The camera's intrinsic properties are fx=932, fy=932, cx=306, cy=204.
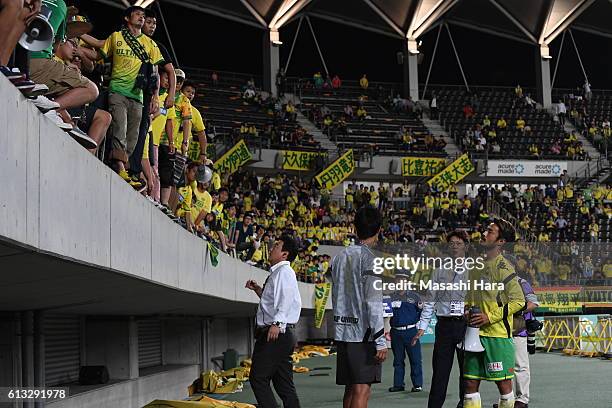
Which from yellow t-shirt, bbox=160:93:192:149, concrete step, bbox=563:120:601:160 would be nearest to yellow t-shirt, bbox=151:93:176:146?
yellow t-shirt, bbox=160:93:192:149

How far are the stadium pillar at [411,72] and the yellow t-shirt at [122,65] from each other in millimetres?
37601

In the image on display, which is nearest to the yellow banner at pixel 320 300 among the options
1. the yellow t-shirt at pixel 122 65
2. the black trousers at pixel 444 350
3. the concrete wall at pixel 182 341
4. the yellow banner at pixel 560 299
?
the yellow banner at pixel 560 299

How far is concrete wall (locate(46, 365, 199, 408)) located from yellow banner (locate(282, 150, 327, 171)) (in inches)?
850

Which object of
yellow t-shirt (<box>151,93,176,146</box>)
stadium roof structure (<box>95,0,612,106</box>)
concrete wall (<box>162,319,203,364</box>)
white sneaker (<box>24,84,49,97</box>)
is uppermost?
stadium roof structure (<box>95,0,612,106</box>)

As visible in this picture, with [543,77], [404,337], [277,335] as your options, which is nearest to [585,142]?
[543,77]

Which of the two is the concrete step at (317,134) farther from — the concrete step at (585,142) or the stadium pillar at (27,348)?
the stadium pillar at (27,348)

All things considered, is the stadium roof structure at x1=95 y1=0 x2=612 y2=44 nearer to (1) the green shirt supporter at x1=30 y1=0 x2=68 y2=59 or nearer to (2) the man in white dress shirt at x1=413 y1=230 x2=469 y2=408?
(2) the man in white dress shirt at x1=413 y1=230 x2=469 y2=408

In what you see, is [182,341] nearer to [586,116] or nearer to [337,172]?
[337,172]

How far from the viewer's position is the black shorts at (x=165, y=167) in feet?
31.9

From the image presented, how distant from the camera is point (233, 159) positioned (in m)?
30.9

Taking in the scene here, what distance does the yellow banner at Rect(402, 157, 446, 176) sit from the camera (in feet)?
129

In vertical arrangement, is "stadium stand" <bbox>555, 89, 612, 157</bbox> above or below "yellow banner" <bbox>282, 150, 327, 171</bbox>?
above

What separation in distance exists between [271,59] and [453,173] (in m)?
9.93

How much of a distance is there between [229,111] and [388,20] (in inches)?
451
